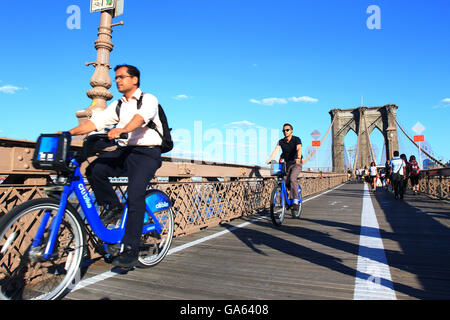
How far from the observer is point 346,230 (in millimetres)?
5008

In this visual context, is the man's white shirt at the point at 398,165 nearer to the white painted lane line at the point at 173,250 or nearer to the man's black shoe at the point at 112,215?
the white painted lane line at the point at 173,250

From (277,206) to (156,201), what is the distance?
3081mm

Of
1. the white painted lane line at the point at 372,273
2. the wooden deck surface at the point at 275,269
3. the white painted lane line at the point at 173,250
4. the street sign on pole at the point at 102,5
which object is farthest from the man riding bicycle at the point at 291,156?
the street sign on pole at the point at 102,5

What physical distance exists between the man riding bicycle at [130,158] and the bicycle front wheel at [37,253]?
39cm

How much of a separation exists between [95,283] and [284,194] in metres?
4.11

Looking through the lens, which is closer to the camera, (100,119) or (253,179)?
(100,119)

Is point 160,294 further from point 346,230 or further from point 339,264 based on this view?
point 346,230

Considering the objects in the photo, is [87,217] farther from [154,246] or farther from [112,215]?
[154,246]

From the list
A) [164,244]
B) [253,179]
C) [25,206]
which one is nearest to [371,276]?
[164,244]

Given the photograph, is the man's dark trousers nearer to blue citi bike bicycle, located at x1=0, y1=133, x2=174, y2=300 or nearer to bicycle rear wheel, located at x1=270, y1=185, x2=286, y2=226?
blue citi bike bicycle, located at x1=0, y1=133, x2=174, y2=300

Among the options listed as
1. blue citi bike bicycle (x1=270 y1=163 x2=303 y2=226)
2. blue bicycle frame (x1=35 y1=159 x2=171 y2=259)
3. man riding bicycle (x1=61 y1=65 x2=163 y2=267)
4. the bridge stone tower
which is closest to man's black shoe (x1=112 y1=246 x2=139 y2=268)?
man riding bicycle (x1=61 y1=65 x2=163 y2=267)

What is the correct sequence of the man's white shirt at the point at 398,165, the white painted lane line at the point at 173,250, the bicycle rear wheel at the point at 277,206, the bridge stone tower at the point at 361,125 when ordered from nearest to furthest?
1. the white painted lane line at the point at 173,250
2. the bicycle rear wheel at the point at 277,206
3. the man's white shirt at the point at 398,165
4. the bridge stone tower at the point at 361,125

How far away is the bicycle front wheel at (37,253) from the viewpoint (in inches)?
→ 77.5

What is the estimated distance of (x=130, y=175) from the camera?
8.56ft
